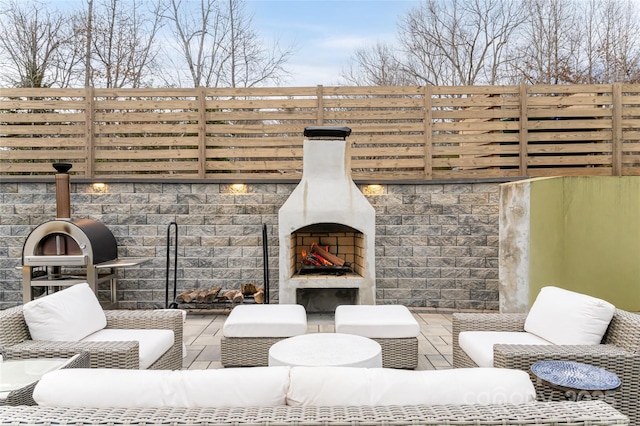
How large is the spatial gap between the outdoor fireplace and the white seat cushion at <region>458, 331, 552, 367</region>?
2.15 meters

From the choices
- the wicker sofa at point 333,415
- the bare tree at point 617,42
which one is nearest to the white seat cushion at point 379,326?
the wicker sofa at point 333,415

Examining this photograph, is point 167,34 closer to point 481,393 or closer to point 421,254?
point 421,254

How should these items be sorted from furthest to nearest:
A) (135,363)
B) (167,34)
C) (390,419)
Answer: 1. (167,34)
2. (135,363)
3. (390,419)

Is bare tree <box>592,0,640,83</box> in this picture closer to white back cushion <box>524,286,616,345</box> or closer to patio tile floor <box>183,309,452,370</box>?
patio tile floor <box>183,309,452,370</box>

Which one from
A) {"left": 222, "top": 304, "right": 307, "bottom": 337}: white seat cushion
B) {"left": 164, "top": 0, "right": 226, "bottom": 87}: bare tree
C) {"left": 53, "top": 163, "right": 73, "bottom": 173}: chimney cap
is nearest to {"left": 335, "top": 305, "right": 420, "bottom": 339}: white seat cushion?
{"left": 222, "top": 304, "right": 307, "bottom": 337}: white seat cushion

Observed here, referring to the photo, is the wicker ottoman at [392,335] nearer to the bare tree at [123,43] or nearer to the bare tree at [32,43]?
the bare tree at [32,43]

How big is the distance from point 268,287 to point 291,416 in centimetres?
448

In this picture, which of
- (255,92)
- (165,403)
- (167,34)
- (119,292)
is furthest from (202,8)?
(165,403)

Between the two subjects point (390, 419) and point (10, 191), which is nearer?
point (390, 419)

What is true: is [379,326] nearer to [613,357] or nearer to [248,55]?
[613,357]

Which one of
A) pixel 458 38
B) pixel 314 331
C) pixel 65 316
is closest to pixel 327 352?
pixel 65 316

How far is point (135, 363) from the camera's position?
2758 mm

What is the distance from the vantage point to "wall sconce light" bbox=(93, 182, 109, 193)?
6.17 metres

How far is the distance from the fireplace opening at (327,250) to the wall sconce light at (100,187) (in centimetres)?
276
